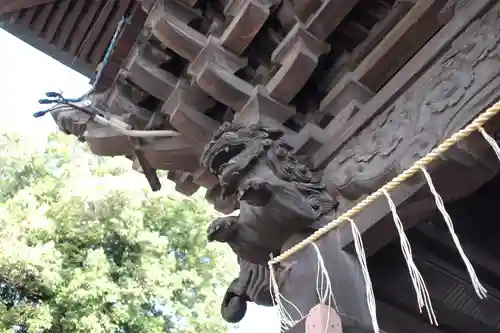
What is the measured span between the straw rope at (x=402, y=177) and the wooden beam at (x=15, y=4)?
85.6 inches

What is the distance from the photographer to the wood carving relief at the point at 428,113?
1730mm

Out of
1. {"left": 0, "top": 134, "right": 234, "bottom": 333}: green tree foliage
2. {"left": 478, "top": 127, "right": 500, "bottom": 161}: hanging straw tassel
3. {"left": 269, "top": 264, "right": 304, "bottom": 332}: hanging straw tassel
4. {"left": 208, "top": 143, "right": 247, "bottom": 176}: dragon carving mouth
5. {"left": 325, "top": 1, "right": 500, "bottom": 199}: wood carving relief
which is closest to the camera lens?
{"left": 478, "top": 127, "right": 500, "bottom": 161}: hanging straw tassel

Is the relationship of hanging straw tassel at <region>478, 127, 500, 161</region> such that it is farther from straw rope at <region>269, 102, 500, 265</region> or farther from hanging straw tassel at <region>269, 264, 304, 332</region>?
hanging straw tassel at <region>269, 264, 304, 332</region>

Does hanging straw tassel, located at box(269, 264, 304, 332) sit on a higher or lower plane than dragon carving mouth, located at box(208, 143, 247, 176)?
lower

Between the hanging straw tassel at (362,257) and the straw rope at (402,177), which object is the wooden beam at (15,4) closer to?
the straw rope at (402,177)

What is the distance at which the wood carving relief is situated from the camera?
1.73 metres

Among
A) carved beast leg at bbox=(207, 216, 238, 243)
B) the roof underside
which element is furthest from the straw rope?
the roof underside

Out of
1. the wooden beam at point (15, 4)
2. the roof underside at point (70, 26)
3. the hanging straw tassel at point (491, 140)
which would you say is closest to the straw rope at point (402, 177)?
the hanging straw tassel at point (491, 140)

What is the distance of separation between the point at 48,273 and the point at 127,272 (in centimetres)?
110

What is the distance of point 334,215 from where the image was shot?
201 centimetres

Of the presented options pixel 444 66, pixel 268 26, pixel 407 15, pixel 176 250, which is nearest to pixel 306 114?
pixel 268 26

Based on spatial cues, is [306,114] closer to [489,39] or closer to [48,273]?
[489,39]

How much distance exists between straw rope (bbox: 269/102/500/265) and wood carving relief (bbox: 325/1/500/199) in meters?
0.08

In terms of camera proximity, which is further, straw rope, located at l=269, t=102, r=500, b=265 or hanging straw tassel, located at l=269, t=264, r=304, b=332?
hanging straw tassel, located at l=269, t=264, r=304, b=332
